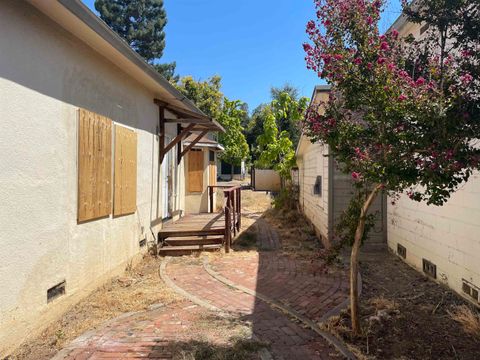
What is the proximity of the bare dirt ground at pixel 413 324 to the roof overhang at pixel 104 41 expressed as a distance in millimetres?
4268

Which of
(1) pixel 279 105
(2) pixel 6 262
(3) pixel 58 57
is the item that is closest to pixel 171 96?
(3) pixel 58 57

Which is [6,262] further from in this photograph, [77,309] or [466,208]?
[466,208]

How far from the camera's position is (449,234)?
512 cm

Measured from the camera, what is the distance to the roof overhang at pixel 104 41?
3699 mm

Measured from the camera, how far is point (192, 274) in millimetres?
6254

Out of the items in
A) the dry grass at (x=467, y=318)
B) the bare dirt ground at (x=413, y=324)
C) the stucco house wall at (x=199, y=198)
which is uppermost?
the stucco house wall at (x=199, y=198)

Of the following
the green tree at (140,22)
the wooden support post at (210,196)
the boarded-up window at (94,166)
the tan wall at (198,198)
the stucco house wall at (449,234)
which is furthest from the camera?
the green tree at (140,22)

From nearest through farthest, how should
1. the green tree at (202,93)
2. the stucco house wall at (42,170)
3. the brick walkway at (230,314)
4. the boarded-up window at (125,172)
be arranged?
the stucco house wall at (42,170), the brick walkway at (230,314), the boarded-up window at (125,172), the green tree at (202,93)

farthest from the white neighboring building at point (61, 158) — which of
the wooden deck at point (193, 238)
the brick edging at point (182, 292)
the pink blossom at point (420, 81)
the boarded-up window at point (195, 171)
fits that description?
the boarded-up window at point (195, 171)

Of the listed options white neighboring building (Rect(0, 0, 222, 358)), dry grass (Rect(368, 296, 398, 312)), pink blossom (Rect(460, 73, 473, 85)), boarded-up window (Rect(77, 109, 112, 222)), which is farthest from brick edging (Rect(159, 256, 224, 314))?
pink blossom (Rect(460, 73, 473, 85))

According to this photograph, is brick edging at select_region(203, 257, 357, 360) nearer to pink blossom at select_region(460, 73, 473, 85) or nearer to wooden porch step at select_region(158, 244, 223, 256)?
wooden porch step at select_region(158, 244, 223, 256)

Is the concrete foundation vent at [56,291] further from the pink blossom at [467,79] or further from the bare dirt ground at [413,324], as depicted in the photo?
the pink blossom at [467,79]

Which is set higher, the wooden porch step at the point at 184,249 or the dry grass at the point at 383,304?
the wooden porch step at the point at 184,249

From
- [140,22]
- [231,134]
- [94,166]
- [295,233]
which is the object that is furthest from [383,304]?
[140,22]
